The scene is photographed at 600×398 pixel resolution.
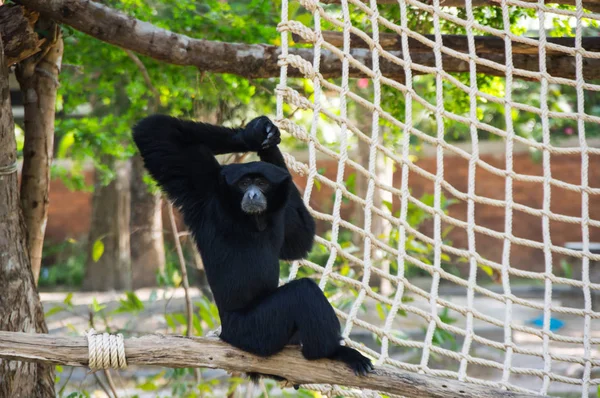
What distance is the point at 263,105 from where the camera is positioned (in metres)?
7.06

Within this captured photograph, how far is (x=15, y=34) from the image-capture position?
12.4 ft

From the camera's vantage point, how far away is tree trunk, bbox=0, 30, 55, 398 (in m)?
3.48

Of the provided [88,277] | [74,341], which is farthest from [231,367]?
[88,277]

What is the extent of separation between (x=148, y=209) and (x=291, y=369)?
7.67 metres

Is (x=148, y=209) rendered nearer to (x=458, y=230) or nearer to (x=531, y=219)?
(x=458, y=230)

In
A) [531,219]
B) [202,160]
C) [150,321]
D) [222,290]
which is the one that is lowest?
Result: [150,321]

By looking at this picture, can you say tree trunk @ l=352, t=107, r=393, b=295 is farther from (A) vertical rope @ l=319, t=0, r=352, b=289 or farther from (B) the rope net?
(A) vertical rope @ l=319, t=0, r=352, b=289

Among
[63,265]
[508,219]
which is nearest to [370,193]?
[508,219]

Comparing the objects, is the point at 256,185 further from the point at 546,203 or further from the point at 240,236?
the point at 546,203

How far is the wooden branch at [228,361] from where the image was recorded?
275 centimetres

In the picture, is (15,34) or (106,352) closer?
(106,352)

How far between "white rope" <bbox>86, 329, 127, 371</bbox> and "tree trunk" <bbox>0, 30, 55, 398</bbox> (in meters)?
0.86

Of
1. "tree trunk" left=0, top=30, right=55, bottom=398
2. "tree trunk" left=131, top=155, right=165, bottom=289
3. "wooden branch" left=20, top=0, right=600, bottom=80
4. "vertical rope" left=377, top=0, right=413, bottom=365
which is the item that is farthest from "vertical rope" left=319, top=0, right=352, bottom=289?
"tree trunk" left=131, top=155, right=165, bottom=289

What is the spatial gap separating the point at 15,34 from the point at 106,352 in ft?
6.38
